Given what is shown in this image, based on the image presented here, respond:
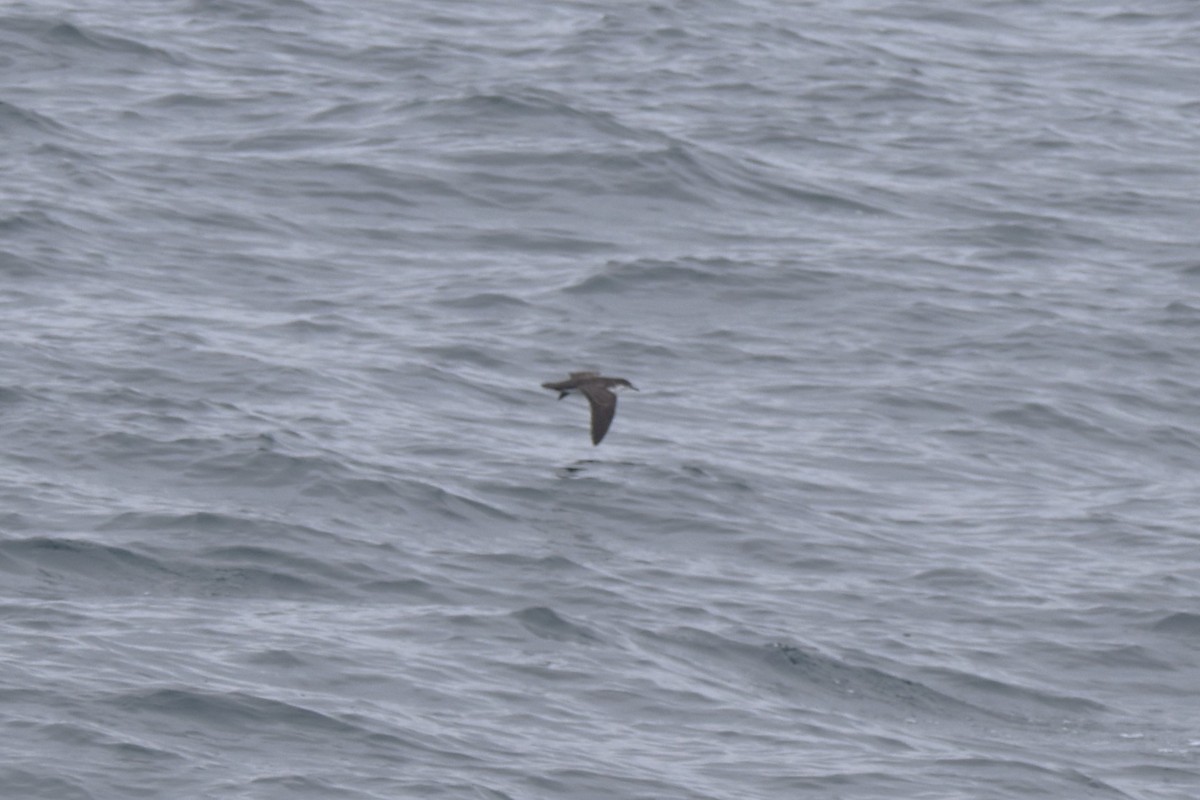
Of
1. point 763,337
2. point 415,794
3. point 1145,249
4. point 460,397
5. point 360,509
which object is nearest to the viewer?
point 415,794

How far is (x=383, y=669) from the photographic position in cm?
1251

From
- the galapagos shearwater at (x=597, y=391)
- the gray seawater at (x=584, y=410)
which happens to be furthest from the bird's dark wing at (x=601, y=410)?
the gray seawater at (x=584, y=410)

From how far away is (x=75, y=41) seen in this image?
2481 centimetres

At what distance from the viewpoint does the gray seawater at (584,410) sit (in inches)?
484

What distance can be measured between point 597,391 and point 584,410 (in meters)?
1.52

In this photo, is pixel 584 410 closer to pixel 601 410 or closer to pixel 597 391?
pixel 597 391

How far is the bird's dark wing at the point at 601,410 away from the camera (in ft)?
52.2

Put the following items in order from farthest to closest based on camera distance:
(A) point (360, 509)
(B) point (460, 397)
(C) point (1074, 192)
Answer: (C) point (1074, 192) → (B) point (460, 397) → (A) point (360, 509)

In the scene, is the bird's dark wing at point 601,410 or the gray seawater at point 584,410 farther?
the bird's dark wing at point 601,410

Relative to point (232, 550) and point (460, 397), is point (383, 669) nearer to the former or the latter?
point (232, 550)

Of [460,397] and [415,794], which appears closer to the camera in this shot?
[415,794]

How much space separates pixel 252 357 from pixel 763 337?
3.98 metres

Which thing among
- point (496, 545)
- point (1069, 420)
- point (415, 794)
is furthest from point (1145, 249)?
point (415, 794)

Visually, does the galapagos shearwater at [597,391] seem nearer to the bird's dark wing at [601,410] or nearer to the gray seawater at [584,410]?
the bird's dark wing at [601,410]
